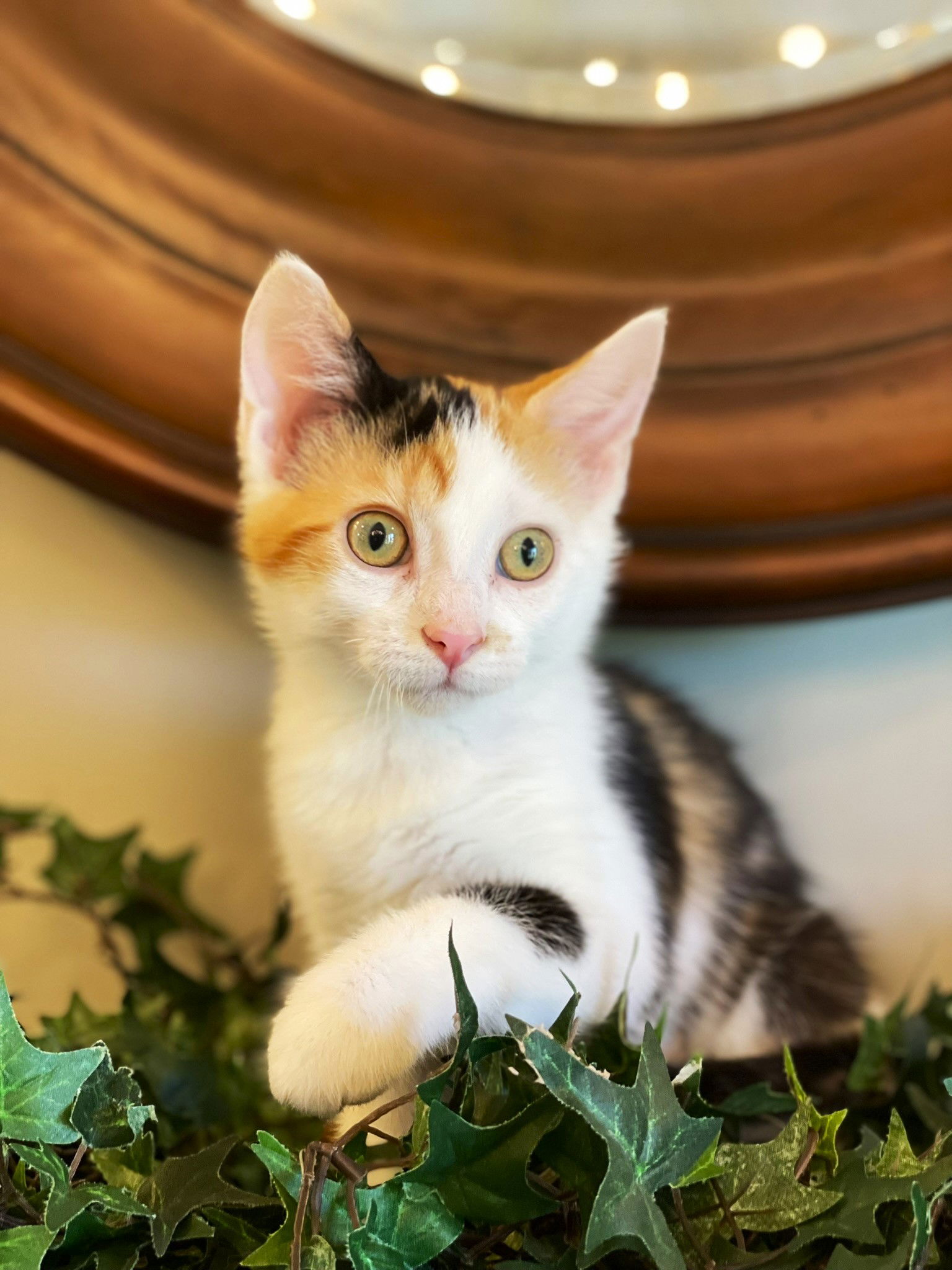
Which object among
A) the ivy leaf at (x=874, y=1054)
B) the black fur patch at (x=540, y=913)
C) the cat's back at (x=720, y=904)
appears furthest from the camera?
the cat's back at (x=720, y=904)

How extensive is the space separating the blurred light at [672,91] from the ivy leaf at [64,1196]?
42.2 inches

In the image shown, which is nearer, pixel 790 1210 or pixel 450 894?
pixel 790 1210

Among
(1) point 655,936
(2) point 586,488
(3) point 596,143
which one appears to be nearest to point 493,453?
(2) point 586,488

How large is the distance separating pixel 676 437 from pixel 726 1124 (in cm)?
68

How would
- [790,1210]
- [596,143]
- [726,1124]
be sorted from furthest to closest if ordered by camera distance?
[596,143], [726,1124], [790,1210]

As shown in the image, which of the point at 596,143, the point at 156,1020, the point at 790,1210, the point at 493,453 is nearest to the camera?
the point at 790,1210

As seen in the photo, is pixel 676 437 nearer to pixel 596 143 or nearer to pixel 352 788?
pixel 596 143

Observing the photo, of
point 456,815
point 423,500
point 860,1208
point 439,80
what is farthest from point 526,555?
point 439,80

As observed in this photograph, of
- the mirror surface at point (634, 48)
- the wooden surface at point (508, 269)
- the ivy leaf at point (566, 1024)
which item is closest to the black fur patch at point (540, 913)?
the ivy leaf at point (566, 1024)

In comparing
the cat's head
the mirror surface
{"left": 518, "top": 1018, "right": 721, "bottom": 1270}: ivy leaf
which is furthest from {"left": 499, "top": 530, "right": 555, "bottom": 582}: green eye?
the mirror surface

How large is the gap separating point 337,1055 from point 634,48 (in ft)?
3.27

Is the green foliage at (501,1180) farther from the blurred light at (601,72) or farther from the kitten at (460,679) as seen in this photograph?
the blurred light at (601,72)

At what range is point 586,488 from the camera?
31.0 inches

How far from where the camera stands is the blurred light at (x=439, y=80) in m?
0.99
